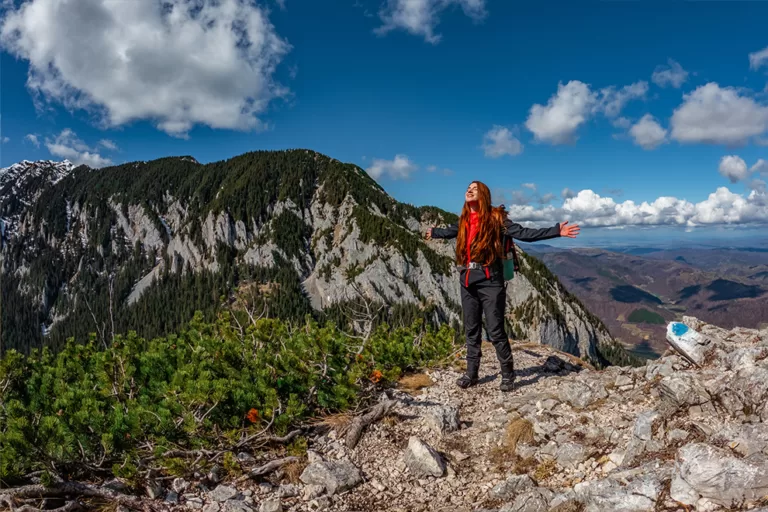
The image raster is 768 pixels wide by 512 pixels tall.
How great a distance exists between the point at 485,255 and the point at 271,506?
524cm

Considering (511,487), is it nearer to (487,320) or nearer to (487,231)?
(487,320)

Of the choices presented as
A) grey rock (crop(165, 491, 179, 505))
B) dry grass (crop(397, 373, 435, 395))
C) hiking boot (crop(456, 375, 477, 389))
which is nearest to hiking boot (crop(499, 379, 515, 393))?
hiking boot (crop(456, 375, 477, 389))

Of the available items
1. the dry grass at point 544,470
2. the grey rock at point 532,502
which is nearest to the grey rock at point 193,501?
the grey rock at point 532,502

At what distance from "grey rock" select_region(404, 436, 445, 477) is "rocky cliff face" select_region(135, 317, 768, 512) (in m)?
0.01

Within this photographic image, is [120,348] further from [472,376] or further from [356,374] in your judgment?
[472,376]

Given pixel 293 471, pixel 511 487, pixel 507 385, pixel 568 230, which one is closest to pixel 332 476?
pixel 293 471

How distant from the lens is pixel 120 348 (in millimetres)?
6988

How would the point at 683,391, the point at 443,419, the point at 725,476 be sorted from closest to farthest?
the point at 725,476, the point at 683,391, the point at 443,419

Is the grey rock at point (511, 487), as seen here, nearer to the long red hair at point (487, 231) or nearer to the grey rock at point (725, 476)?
the grey rock at point (725, 476)

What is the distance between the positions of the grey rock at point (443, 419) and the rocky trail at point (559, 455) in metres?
0.02

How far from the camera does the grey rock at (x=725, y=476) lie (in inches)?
143

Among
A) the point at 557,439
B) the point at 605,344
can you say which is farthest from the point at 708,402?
the point at 605,344

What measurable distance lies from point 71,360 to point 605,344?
155 meters

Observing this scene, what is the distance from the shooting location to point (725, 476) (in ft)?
12.2
